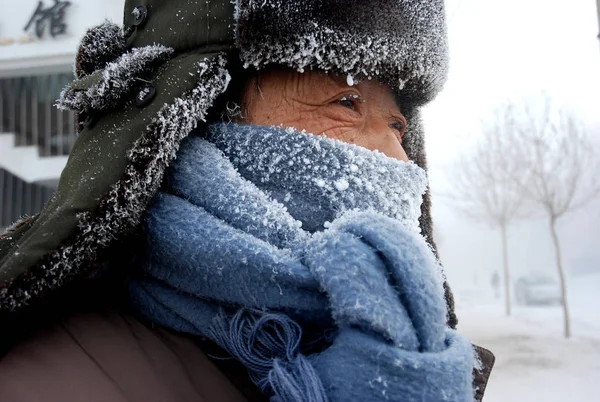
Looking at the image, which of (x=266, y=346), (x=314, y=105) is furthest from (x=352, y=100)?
(x=266, y=346)

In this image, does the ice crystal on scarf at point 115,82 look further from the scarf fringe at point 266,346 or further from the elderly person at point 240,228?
the scarf fringe at point 266,346

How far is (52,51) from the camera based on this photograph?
7227 mm

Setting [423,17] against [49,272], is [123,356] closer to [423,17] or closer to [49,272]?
[49,272]

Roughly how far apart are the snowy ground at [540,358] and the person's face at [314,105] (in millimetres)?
5783

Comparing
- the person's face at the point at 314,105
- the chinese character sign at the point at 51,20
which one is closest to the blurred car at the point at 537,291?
the chinese character sign at the point at 51,20

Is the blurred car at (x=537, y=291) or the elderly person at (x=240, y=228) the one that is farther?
the blurred car at (x=537, y=291)

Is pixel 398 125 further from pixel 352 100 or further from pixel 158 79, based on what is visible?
pixel 158 79

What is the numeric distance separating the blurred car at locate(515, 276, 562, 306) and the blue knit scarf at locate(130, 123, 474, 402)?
18487mm

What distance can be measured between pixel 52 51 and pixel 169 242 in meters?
7.71

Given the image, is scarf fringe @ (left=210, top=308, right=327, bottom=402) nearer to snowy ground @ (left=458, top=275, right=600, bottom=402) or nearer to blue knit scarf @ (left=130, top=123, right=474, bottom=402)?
A: blue knit scarf @ (left=130, top=123, right=474, bottom=402)

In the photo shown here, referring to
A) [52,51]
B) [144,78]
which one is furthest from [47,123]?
[144,78]

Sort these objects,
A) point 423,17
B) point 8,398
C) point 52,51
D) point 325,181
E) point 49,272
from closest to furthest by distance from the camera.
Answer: point 8,398
point 49,272
point 325,181
point 423,17
point 52,51

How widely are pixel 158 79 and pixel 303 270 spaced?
0.50 m

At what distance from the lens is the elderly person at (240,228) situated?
0.69 metres
